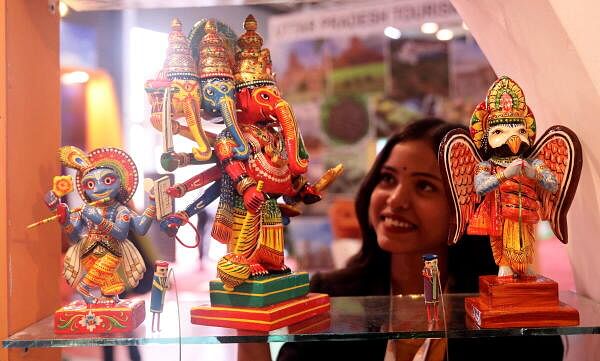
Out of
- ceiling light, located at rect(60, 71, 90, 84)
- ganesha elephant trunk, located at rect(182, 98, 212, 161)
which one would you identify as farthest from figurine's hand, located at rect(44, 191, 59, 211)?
ceiling light, located at rect(60, 71, 90, 84)

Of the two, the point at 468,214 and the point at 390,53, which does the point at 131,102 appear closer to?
the point at 390,53

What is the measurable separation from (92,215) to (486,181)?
0.66 metres

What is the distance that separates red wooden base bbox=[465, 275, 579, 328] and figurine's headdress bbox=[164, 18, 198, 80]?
62 centimetres

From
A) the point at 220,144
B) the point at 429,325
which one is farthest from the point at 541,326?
the point at 220,144

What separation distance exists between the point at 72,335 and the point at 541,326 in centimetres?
76

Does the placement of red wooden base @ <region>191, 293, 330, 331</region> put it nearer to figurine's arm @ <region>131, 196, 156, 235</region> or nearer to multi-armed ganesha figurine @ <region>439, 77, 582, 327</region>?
figurine's arm @ <region>131, 196, 156, 235</region>

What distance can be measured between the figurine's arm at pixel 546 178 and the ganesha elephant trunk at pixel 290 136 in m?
0.40

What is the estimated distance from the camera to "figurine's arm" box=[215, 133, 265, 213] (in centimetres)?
114

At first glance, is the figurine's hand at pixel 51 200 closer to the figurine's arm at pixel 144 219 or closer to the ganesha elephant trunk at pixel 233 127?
the figurine's arm at pixel 144 219

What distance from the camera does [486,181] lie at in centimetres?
113

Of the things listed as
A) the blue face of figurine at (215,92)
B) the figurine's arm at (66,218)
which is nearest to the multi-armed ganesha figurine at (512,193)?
the blue face of figurine at (215,92)

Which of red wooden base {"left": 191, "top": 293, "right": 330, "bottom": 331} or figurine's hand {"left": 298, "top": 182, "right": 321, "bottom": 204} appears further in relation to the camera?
figurine's hand {"left": 298, "top": 182, "right": 321, "bottom": 204}

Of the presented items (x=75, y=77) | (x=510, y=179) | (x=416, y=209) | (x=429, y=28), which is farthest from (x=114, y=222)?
(x=429, y=28)

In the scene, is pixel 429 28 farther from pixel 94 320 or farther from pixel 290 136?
pixel 94 320
